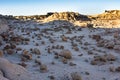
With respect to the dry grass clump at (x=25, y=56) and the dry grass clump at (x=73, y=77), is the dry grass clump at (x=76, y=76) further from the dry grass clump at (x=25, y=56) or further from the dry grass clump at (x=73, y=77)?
the dry grass clump at (x=25, y=56)

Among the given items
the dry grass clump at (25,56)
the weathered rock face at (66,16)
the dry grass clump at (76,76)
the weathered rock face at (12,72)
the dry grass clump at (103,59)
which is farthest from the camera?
the weathered rock face at (66,16)

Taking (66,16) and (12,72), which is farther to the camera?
(66,16)

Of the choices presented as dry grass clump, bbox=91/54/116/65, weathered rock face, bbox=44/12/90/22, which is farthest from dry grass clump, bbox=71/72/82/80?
weathered rock face, bbox=44/12/90/22

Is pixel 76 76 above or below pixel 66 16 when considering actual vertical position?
above

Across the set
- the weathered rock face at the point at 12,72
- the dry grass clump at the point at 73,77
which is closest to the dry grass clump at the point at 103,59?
the dry grass clump at the point at 73,77

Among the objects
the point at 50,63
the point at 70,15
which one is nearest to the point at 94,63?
the point at 50,63

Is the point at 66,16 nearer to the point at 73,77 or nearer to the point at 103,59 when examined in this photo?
the point at 103,59

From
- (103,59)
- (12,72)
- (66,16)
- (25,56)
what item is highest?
(12,72)

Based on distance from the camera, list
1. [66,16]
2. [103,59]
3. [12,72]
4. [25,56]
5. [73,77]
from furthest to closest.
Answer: [66,16], [103,59], [25,56], [73,77], [12,72]

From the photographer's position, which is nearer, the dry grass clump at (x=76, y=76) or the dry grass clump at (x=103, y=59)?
the dry grass clump at (x=76, y=76)

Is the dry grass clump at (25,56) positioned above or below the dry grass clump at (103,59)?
above

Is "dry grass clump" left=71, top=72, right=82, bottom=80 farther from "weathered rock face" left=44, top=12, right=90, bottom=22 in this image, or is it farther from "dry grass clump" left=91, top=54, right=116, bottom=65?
"weathered rock face" left=44, top=12, right=90, bottom=22

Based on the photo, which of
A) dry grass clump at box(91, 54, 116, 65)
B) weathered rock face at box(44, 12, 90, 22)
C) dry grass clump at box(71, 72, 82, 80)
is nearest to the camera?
dry grass clump at box(71, 72, 82, 80)

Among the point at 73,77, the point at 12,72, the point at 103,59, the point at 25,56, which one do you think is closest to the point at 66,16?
the point at 103,59
